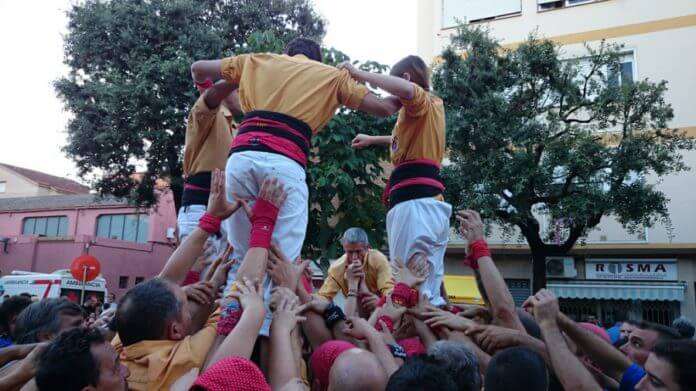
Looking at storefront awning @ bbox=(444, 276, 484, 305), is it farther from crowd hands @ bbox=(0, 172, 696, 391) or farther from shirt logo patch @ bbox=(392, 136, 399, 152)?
crowd hands @ bbox=(0, 172, 696, 391)

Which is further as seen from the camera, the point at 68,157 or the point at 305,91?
the point at 68,157

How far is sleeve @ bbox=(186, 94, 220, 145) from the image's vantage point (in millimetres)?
4707

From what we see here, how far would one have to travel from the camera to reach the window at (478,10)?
21141 millimetres

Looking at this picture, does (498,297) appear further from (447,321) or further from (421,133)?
(421,133)

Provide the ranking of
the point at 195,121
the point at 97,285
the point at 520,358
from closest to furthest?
the point at 520,358, the point at 195,121, the point at 97,285

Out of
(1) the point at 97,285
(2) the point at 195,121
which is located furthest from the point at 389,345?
(1) the point at 97,285

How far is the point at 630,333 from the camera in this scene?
3316 mm

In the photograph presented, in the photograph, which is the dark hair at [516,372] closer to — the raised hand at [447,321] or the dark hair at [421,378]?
the dark hair at [421,378]

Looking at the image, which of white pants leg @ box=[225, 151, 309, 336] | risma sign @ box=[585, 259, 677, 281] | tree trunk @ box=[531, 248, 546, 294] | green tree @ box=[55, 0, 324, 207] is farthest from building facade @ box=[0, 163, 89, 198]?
white pants leg @ box=[225, 151, 309, 336]

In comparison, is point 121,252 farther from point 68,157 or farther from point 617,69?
point 617,69

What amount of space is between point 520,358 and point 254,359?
1.76m

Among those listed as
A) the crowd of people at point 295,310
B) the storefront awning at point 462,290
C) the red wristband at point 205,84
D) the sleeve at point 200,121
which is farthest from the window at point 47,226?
the red wristband at point 205,84

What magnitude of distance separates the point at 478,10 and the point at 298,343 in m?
20.6

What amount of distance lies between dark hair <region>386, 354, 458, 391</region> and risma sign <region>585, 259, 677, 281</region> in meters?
19.4
